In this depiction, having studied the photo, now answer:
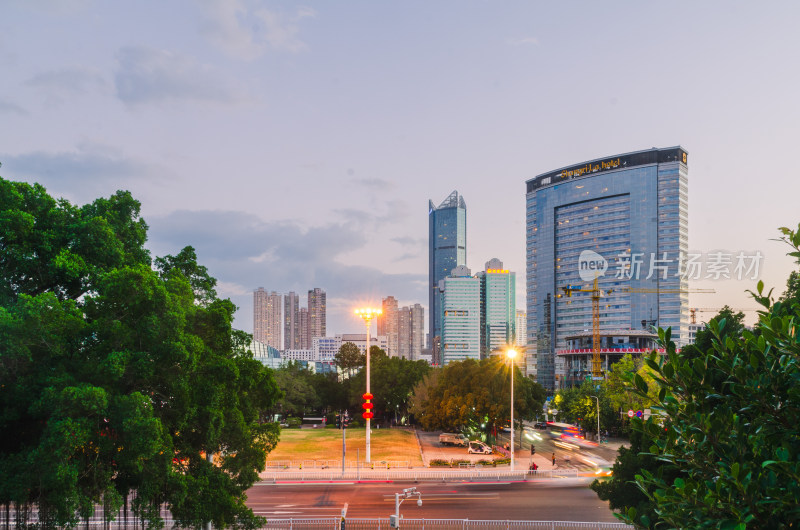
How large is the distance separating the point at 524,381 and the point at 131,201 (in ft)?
178

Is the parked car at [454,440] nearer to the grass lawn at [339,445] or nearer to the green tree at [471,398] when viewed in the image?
the green tree at [471,398]

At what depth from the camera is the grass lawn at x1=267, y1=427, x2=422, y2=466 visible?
49.7m

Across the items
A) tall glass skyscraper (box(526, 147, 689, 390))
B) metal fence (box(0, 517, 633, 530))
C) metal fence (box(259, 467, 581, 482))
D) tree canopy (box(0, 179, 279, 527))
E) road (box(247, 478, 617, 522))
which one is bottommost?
metal fence (box(259, 467, 581, 482))

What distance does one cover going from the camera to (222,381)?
1944 centimetres

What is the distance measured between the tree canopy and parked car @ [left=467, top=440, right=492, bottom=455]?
35.1 meters

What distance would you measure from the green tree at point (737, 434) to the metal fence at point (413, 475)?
119ft

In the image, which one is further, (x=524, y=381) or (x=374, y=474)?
(x=524, y=381)

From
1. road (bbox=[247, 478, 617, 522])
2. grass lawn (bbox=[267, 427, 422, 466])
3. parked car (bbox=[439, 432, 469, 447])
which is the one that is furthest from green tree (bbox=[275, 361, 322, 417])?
road (bbox=[247, 478, 617, 522])

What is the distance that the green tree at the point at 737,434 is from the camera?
5898 mm

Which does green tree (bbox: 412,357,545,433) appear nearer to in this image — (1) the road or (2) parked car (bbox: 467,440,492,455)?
(2) parked car (bbox: 467,440,492,455)

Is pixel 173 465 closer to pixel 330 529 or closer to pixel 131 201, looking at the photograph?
pixel 131 201

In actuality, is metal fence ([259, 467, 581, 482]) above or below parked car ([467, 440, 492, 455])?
above

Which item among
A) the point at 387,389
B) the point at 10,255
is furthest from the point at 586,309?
the point at 10,255

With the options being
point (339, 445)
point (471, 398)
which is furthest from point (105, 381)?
point (471, 398)
